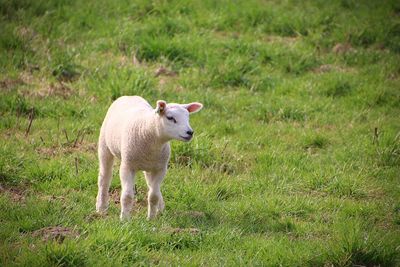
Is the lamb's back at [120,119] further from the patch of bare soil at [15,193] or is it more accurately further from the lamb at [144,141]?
the patch of bare soil at [15,193]

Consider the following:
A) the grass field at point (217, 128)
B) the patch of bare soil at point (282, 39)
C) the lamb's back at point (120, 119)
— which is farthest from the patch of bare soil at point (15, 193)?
the patch of bare soil at point (282, 39)

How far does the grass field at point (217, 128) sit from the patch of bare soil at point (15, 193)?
3cm

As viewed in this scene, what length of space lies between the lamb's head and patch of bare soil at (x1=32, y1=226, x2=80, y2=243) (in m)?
1.28

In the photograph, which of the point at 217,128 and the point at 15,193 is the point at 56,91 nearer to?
the point at 217,128

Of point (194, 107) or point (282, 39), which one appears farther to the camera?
point (282, 39)

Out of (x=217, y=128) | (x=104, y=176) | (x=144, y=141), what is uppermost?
(x=144, y=141)

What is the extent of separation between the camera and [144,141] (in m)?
7.24

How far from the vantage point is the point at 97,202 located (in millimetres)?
7758

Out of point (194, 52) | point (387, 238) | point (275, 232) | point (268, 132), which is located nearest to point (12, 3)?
point (194, 52)

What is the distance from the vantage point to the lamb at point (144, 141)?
7.02 metres

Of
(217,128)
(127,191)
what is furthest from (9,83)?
(127,191)

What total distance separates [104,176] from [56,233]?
1487 millimetres

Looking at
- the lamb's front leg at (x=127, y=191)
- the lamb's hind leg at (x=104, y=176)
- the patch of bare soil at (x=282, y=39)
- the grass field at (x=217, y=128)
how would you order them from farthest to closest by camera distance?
1. the patch of bare soil at (x=282, y=39)
2. the lamb's hind leg at (x=104, y=176)
3. the lamb's front leg at (x=127, y=191)
4. the grass field at (x=217, y=128)

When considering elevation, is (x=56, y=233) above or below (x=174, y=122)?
below
